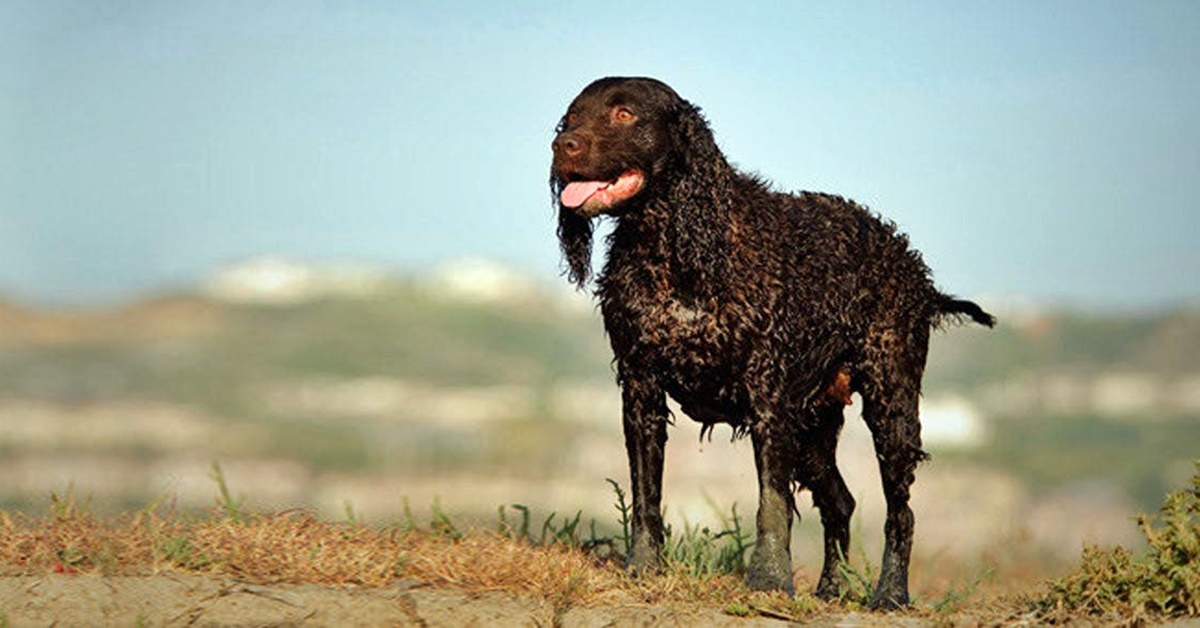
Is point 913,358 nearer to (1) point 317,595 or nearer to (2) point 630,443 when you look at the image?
(2) point 630,443

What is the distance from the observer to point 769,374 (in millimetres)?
8742

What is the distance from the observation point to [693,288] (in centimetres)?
870

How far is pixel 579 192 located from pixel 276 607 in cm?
269

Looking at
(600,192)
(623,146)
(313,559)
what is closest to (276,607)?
(313,559)

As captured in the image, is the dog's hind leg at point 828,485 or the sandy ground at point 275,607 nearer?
the sandy ground at point 275,607

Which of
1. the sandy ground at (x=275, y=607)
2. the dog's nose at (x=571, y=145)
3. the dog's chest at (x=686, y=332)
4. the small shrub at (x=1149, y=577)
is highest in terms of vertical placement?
the dog's nose at (x=571, y=145)

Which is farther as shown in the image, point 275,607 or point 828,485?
point 828,485

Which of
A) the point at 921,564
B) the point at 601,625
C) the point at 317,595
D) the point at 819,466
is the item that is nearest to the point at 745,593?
the point at 601,625

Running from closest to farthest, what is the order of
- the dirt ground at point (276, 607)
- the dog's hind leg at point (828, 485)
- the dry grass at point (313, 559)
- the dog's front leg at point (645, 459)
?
the dirt ground at point (276, 607) → the dry grass at point (313, 559) → the dog's front leg at point (645, 459) → the dog's hind leg at point (828, 485)

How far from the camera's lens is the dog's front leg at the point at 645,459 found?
29.0 feet

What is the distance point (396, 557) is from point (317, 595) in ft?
2.17

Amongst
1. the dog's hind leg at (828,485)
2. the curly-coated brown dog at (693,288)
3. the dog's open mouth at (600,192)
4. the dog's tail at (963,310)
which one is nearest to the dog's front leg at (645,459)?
the curly-coated brown dog at (693,288)

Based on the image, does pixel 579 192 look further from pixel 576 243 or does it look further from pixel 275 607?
pixel 275 607

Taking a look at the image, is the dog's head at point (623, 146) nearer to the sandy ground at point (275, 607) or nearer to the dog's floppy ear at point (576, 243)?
the dog's floppy ear at point (576, 243)
